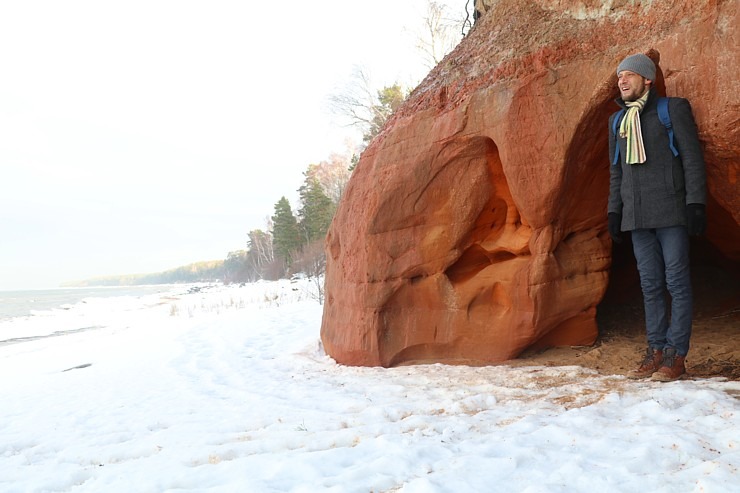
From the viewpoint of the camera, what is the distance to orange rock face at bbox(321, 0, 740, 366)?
380 centimetres

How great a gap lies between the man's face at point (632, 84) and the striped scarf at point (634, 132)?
0.14 ft

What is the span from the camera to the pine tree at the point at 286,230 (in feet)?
122

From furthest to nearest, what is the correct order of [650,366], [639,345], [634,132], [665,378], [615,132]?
[639,345] < [615,132] < [650,366] < [634,132] < [665,378]

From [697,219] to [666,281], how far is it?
0.58 meters

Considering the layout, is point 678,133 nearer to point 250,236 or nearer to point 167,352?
point 167,352

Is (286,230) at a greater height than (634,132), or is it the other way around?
(286,230)

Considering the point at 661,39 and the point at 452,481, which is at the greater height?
the point at 661,39

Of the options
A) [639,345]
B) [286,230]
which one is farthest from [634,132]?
[286,230]

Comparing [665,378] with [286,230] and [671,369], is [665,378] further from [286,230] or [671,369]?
[286,230]

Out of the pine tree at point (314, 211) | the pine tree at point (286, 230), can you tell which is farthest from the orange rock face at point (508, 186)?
the pine tree at point (286, 230)

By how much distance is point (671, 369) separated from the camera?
132 inches

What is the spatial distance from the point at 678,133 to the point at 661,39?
3.15 ft

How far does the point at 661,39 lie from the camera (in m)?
3.71

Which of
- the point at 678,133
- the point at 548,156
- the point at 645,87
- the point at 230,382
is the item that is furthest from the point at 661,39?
the point at 230,382
